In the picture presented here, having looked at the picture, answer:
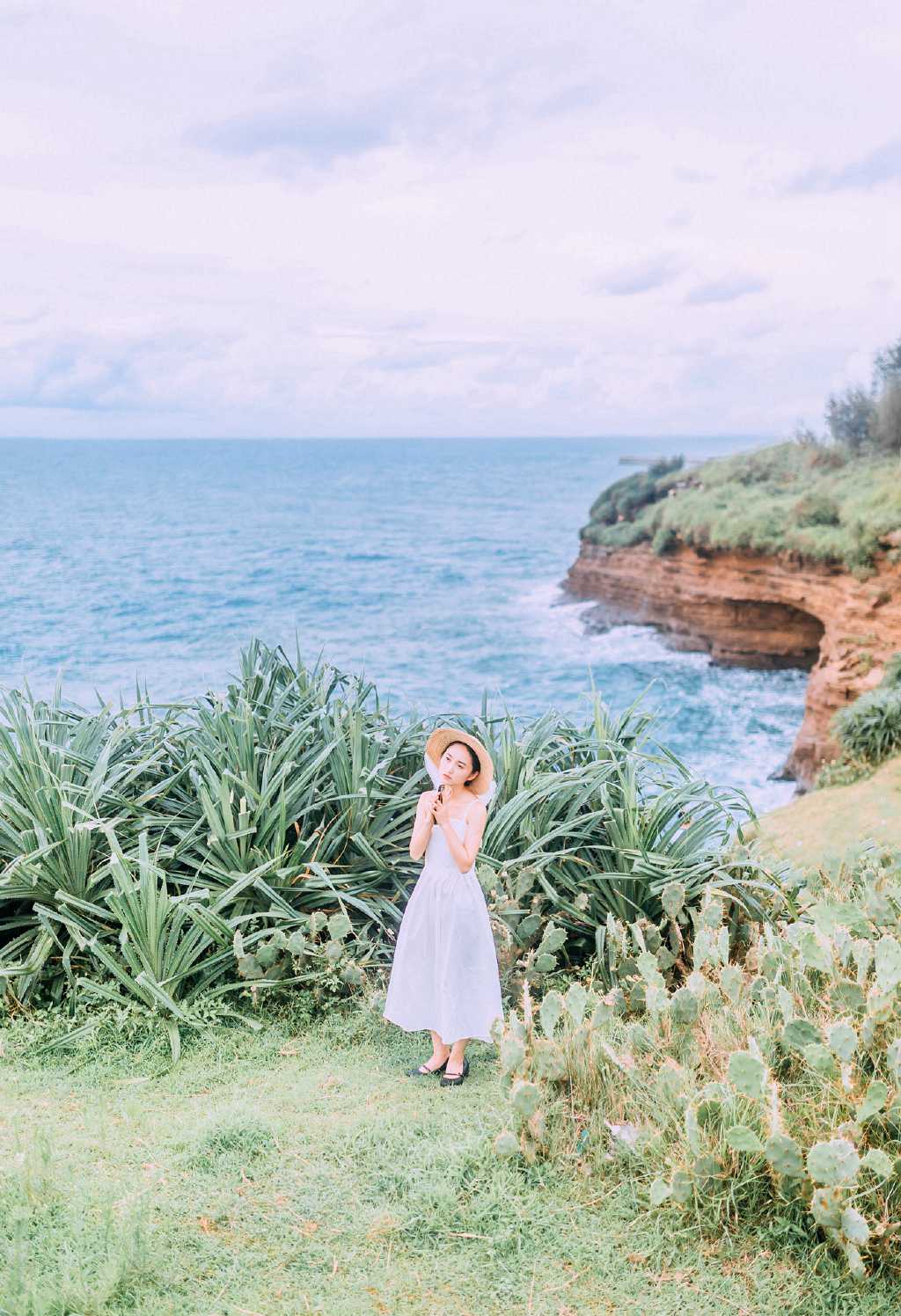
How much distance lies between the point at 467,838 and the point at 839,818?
587cm

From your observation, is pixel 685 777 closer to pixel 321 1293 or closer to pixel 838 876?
pixel 838 876

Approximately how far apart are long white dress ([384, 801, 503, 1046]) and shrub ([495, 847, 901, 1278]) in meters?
0.21

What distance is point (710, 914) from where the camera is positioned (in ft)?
12.3

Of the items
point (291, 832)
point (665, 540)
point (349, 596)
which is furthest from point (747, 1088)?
point (349, 596)

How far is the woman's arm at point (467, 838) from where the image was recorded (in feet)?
11.0

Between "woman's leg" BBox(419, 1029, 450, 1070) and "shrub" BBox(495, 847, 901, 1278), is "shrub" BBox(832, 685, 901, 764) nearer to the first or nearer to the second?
"shrub" BBox(495, 847, 901, 1278)

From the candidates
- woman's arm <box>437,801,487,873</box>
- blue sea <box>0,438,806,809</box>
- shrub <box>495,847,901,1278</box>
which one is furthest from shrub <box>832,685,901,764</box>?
woman's arm <box>437,801,487,873</box>

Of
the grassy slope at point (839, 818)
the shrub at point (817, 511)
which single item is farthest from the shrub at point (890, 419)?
the grassy slope at point (839, 818)

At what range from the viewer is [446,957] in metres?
3.39

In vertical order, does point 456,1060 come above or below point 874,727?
above

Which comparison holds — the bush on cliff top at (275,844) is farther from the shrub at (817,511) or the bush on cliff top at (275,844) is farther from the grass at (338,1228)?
the shrub at (817,511)

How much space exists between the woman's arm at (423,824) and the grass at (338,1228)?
75cm

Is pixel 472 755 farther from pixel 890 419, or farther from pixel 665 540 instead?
pixel 890 419

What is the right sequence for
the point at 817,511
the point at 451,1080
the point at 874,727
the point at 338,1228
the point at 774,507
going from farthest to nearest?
the point at 774,507 → the point at 817,511 → the point at 874,727 → the point at 451,1080 → the point at 338,1228
